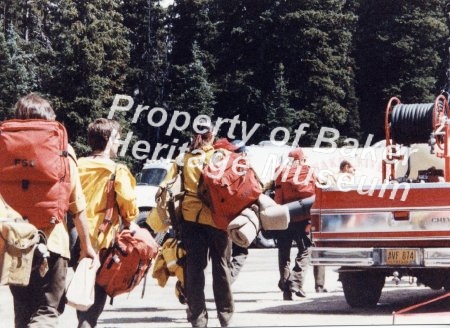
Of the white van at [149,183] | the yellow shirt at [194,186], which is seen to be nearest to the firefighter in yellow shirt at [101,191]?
the yellow shirt at [194,186]

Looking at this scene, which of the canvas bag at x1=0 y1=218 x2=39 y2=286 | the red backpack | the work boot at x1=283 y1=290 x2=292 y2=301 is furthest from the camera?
the work boot at x1=283 y1=290 x2=292 y2=301

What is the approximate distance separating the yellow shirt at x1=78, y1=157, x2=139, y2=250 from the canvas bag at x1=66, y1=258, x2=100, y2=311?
42.1 inches

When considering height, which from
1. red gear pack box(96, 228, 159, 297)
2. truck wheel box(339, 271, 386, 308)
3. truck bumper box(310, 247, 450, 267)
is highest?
red gear pack box(96, 228, 159, 297)

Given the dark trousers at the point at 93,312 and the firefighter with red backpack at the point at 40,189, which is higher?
the firefighter with red backpack at the point at 40,189

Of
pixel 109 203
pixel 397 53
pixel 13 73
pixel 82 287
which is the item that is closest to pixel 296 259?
pixel 109 203

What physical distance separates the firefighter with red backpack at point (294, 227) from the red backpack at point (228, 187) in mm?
4211

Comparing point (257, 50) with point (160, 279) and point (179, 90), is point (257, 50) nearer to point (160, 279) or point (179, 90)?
point (179, 90)

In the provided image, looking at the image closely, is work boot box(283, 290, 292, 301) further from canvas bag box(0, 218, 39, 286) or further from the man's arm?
canvas bag box(0, 218, 39, 286)

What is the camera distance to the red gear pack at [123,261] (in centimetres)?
754

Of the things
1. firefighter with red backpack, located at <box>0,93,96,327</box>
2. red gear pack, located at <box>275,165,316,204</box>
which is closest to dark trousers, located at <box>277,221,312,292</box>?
red gear pack, located at <box>275,165,316,204</box>

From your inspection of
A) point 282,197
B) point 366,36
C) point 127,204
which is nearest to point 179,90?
point 366,36

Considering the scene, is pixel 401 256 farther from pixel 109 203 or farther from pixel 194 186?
pixel 109 203

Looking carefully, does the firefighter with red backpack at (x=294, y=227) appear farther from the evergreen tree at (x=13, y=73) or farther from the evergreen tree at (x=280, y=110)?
the evergreen tree at (x=13, y=73)

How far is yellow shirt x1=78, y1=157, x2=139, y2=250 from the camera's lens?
7488 millimetres
